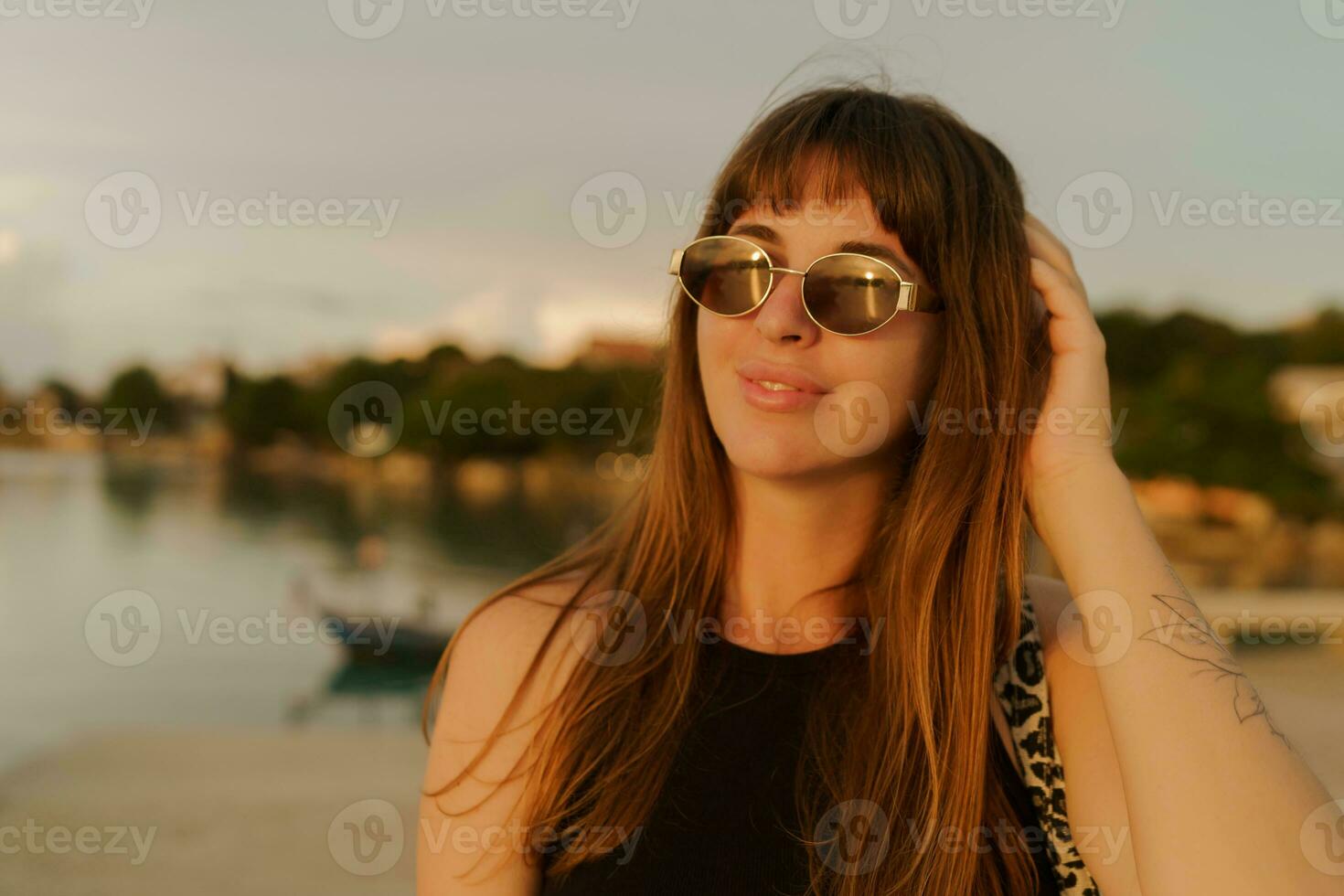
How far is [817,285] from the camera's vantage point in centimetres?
159

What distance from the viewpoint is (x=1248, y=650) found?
1961 cm

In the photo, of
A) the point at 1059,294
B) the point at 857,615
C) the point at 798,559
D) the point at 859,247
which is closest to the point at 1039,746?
the point at 857,615

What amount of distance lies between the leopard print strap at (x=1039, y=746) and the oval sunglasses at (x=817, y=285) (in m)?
0.53

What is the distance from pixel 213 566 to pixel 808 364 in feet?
135

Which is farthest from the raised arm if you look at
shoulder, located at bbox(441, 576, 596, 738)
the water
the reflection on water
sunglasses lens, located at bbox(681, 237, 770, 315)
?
the reflection on water

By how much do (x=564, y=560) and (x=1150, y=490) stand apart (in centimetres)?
3417

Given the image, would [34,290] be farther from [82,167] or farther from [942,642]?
[942,642]

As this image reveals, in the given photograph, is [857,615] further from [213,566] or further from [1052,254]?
[213,566]

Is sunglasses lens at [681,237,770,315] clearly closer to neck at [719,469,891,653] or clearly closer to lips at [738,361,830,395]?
lips at [738,361,830,395]

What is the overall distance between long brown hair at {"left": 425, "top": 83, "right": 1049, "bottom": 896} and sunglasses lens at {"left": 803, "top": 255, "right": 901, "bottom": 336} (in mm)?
92

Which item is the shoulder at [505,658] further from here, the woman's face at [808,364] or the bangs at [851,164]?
the bangs at [851,164]

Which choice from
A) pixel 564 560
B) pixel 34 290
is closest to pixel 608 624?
pixel 564 560

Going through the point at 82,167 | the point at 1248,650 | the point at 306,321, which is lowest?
the point at 1248,650

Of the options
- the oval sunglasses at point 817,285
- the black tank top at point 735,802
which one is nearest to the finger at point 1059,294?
the oval sunglasses at point 817,285
